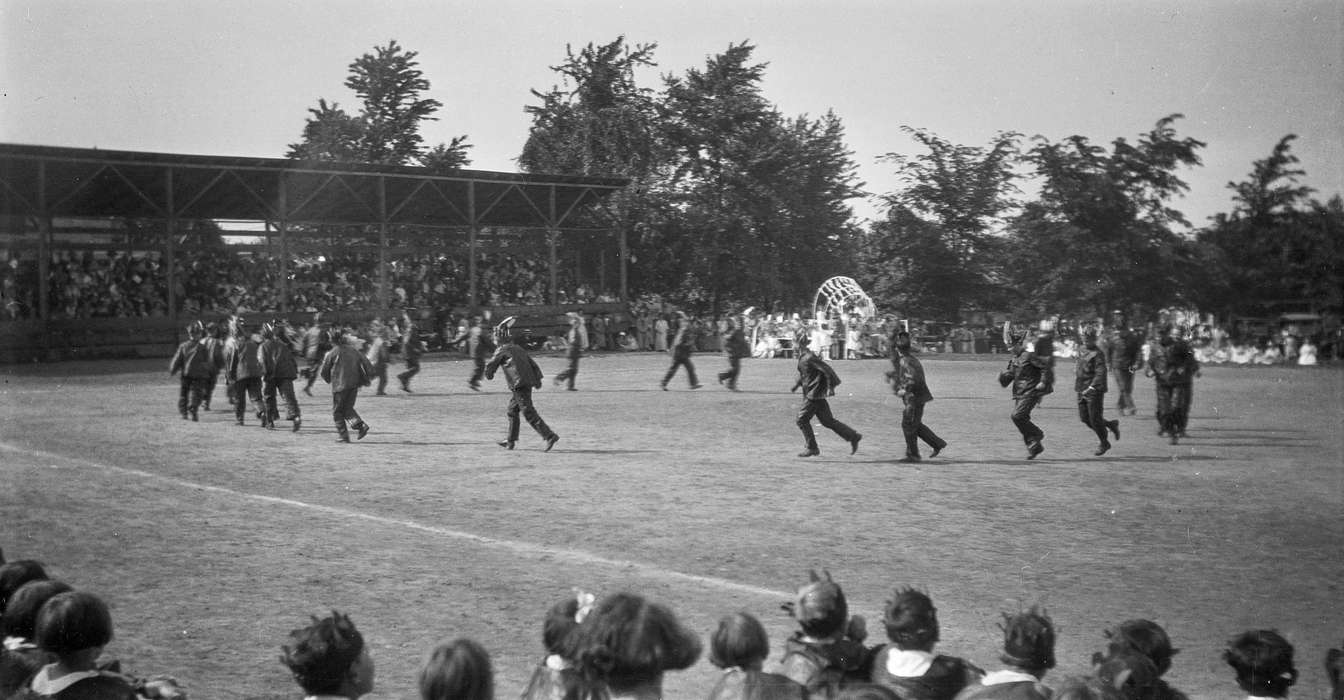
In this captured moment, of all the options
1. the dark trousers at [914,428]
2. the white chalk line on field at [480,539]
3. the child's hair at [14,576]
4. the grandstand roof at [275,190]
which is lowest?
the white chalk line on field at [480,539]

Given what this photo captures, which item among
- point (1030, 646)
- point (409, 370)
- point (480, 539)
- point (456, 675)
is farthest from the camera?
point (409, 370)

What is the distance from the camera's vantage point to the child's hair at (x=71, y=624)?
4289mm

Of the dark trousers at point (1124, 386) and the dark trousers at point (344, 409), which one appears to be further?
the dark trousers at point (1124, 386)

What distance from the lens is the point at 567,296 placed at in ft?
172

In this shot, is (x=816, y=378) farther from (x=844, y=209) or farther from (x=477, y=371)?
(x=844, y=209)

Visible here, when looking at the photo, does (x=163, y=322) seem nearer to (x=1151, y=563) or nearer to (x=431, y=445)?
(x=431, y=445)

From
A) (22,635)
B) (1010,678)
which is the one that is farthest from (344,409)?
(1010,678)

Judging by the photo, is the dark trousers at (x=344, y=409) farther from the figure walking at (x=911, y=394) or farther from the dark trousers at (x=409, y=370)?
the dark trousers at (x=409, y=370)

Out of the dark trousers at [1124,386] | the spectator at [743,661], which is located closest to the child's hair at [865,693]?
the spectator at [743,661]

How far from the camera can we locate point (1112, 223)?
39.6 meters

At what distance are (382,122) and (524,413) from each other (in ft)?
146

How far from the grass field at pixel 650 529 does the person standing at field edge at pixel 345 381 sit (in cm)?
59

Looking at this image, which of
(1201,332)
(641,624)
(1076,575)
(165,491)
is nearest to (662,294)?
(1201,332)

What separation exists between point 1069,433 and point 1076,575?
10.9 m
